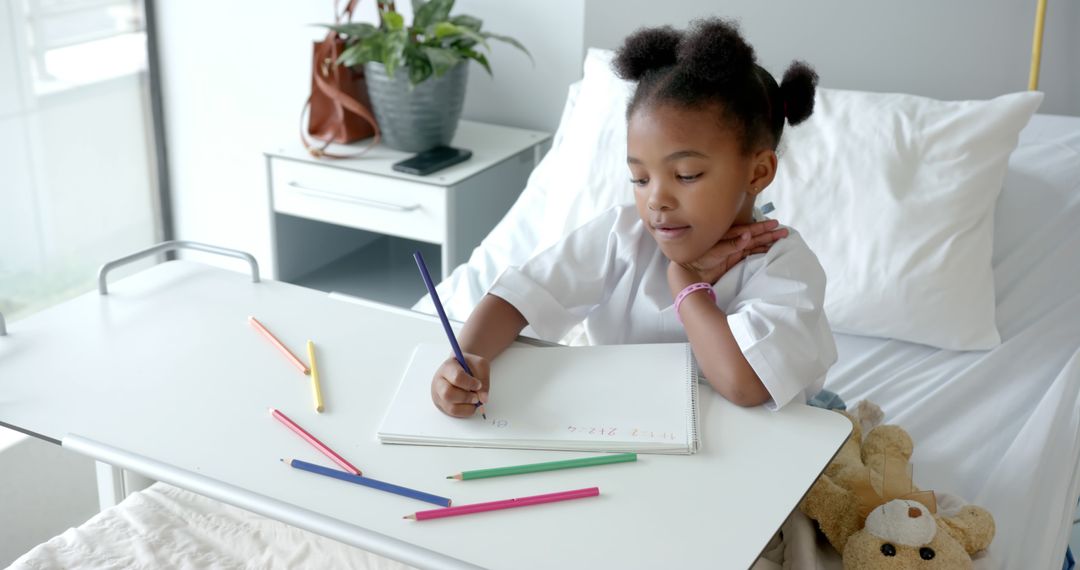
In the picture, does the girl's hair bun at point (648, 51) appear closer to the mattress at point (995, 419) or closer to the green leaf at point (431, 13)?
the mattress at point (995, 419)

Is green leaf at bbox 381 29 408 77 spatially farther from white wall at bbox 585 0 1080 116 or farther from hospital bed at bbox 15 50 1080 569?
white wall at bbox 585 0 1080 116

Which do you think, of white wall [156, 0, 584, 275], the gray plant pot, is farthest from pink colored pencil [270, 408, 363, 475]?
white wall [156, 0, 584, 275]

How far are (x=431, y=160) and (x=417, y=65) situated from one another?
21 centimetres

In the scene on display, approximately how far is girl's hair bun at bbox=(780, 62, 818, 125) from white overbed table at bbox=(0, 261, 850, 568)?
1.24 feet

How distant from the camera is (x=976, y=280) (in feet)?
5.74

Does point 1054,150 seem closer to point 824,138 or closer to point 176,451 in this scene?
point 824,138

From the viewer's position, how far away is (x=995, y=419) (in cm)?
158

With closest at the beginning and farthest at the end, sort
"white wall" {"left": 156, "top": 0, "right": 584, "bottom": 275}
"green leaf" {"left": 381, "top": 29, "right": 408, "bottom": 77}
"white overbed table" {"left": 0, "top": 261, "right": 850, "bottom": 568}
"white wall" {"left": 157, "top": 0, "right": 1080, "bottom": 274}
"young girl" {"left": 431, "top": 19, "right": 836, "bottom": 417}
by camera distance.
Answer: "white overbed table" {"left": 0, "top": 261, "right": 850, "bottom": 568} < "young girl" {"left": 431, "top": 19, "right": 836, "bottom": 417} < "white wall" {"left": 157, "top": 0, "right": 1080, "bottom": 274} < "green leaf" {"left": 381, "top": 29, "right": 408, "bottom": 77} < "white wall" {"left": 156, "top": 0, "right": 584, "bottom": 275}

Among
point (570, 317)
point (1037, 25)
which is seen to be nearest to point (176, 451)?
point (570, 317)

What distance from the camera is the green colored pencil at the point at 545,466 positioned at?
0.98 meters

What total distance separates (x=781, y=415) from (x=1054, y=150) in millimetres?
1075

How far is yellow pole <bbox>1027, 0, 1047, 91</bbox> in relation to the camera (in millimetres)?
1929

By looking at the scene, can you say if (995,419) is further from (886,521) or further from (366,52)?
(366,52)

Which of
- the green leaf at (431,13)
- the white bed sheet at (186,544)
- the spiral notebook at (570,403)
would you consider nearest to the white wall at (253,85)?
the green leaf at (431,13)
